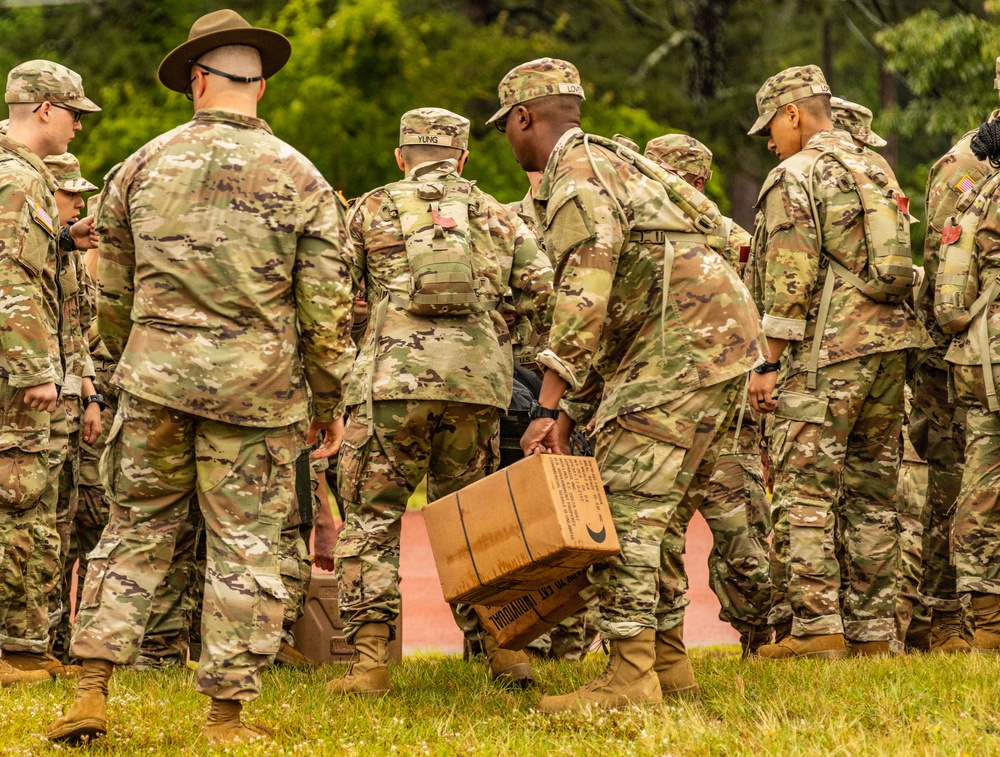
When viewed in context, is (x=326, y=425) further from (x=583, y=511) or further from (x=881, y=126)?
(x=881, y=126)

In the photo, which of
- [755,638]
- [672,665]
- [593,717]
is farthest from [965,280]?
[593,717]

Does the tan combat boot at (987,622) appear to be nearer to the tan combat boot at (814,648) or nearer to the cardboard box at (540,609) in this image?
the tan combat boot at (814,648)

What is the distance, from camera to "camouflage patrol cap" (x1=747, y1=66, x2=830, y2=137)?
7754mm

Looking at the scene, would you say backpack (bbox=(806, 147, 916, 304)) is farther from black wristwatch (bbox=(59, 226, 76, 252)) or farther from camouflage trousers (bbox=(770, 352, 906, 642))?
black wristwatch (bbox=(59, 226, 76, 252))

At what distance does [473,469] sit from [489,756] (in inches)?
81.9

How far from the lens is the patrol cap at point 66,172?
332 inches

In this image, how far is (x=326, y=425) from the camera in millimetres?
5895

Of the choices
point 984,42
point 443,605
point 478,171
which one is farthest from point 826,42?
point 443,605

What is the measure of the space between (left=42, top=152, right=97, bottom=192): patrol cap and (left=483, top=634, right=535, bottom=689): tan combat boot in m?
3.75

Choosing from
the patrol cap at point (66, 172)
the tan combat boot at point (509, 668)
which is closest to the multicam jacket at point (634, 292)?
the tan combat boot at point (509, 668)

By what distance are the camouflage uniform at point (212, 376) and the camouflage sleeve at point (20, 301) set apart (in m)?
1.30

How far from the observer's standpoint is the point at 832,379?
7312mm

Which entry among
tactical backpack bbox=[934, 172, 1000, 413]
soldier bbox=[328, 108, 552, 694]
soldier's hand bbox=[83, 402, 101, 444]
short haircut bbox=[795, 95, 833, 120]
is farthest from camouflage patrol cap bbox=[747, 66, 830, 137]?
soldier's hand bbox=[83, 402, 101, 444]

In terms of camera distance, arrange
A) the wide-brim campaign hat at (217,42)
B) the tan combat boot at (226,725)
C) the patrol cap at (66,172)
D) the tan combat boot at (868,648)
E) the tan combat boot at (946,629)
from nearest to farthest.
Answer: the tan combat boot at (226,725) < the wide-brim campaign hat at (217,42) < the tan combat boot at (868,648) < the tan combat boot at (946,629) < the patrol cap at (66,172)
